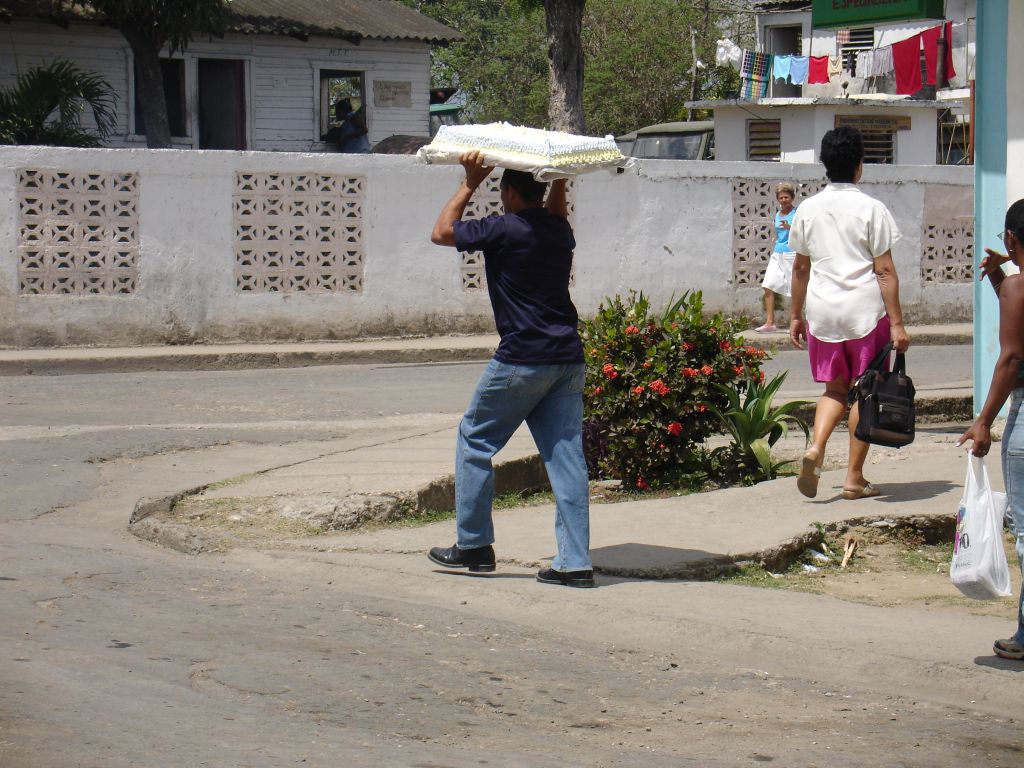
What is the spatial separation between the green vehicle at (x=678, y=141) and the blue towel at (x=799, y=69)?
A: 24.7 feet

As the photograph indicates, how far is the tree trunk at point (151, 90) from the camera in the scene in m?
23.0

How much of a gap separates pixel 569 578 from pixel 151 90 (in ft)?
62.6

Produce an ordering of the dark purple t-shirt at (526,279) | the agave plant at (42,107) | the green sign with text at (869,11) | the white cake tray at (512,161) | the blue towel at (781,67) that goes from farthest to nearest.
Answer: the blue towel at (781,67) < the agave plant at (42,107) < the green sign with text at (869,11) < the dark purple t-shirt at (526,279) < the white cake tray at (512,161)

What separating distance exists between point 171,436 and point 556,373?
4.65m

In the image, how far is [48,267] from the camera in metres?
14.7

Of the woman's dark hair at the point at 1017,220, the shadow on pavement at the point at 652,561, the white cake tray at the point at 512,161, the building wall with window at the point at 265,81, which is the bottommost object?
the shadow on pavement at the point at 652,561

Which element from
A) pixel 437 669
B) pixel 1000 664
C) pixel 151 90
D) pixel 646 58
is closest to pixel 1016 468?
pixel 1000 664

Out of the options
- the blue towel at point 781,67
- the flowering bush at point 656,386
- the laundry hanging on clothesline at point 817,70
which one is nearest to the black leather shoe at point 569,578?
the flowering bush at point 656,386

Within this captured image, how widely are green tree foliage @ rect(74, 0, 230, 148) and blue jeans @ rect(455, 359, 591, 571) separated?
17.3 metres

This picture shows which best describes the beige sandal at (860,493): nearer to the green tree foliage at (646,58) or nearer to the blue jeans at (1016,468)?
the blue jeans at (1016,468)

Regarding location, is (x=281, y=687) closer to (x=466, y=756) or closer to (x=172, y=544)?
(x=466, y=756)

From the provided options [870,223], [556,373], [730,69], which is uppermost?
[730,69]

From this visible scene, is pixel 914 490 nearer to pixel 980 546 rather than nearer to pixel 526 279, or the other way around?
pixel 980 546

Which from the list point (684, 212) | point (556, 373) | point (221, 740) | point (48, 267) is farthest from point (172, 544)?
A: point (684, 212)
